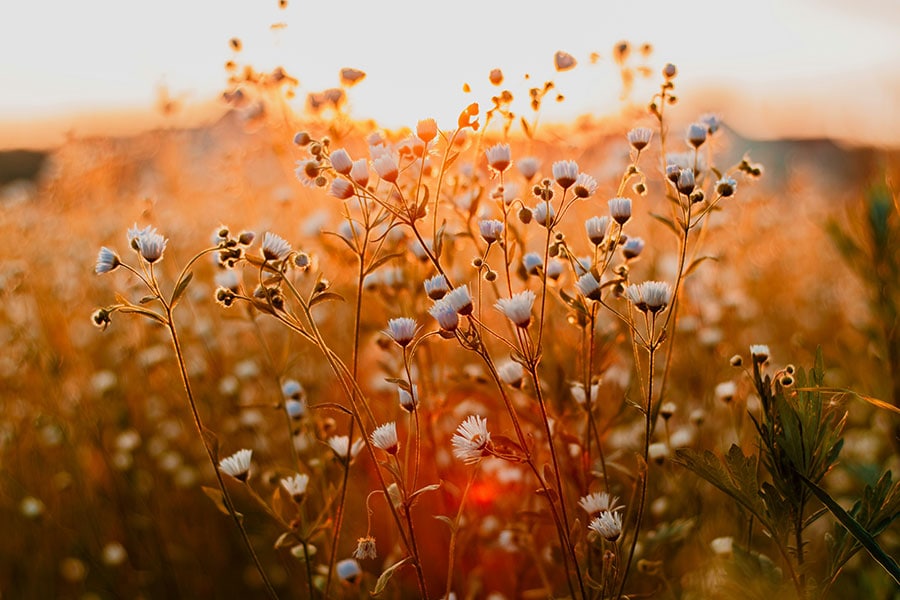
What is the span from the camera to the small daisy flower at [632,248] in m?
1.66

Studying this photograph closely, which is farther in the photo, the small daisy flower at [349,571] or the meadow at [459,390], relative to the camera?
the small daisy flower at [349,571]

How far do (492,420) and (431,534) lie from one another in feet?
1.38

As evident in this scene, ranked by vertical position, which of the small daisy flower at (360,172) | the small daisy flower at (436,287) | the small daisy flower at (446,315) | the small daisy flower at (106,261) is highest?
the small daisy flower at (360,172)

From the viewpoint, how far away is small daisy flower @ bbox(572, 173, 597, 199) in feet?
4.73

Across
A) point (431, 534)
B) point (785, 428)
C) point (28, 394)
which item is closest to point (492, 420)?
point (431, 534)

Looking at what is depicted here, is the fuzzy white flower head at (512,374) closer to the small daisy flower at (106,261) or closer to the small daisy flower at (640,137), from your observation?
the small daisy flower at (640,137)

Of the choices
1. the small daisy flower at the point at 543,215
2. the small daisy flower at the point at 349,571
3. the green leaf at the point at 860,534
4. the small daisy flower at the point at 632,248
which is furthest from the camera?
the small daisy flower at the point at 632,248

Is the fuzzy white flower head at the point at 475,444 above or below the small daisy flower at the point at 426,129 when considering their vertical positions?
below

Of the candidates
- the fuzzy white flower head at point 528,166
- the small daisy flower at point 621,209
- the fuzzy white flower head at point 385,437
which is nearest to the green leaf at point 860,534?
the small daisy flower at point 621,209

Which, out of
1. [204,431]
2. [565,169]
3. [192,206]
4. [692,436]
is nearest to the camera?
[204,431]

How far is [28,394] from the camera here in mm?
3449

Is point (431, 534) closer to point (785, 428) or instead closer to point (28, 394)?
point (785, 428)

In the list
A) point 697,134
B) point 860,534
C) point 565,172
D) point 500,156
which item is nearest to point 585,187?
point 565,172

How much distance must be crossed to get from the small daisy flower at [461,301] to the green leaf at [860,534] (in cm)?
55
